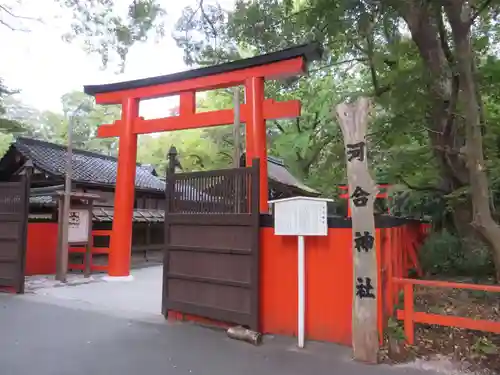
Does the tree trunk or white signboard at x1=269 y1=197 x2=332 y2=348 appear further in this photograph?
the tree trunk

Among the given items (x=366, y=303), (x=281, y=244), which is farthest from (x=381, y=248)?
(x=281, y=244)

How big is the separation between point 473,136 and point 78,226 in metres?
10.7

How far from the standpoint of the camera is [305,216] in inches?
201

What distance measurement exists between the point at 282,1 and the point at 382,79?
9.03 feet

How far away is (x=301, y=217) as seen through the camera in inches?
202

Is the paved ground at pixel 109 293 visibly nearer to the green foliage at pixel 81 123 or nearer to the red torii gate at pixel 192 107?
the red torii gate at pixel 192 107

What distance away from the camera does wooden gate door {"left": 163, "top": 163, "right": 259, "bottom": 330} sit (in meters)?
5.54

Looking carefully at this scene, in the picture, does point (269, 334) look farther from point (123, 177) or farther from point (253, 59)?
point (123, 177)

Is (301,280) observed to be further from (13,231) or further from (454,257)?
(13,231)

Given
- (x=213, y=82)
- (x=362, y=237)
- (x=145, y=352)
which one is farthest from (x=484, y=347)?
(x=213, y=82)

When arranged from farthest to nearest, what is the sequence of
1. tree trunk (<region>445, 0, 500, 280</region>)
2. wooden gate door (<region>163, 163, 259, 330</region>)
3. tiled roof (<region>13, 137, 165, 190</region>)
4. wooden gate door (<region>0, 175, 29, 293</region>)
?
tiled roof (<region>13, 137, 165, 190</region>) < wooden gate door (<region>0, 175, 29, 293</region>) < wooden gate door (<region>163, 163, 259, 330</region>) < tree trunk (<region>445, 0, 500, 280</region>)

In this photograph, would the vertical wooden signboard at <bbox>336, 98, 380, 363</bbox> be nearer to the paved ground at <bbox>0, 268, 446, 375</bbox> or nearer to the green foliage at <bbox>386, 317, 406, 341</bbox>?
the paved ground at <bbox>0, 268, 446, 375</bbox>

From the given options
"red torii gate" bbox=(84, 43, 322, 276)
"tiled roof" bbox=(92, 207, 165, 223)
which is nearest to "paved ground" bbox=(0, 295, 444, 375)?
"red torii gate" bbox=(84, 43, 322, 276)

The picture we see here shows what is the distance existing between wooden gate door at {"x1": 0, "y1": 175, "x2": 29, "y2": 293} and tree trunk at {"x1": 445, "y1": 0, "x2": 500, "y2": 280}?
828cm
